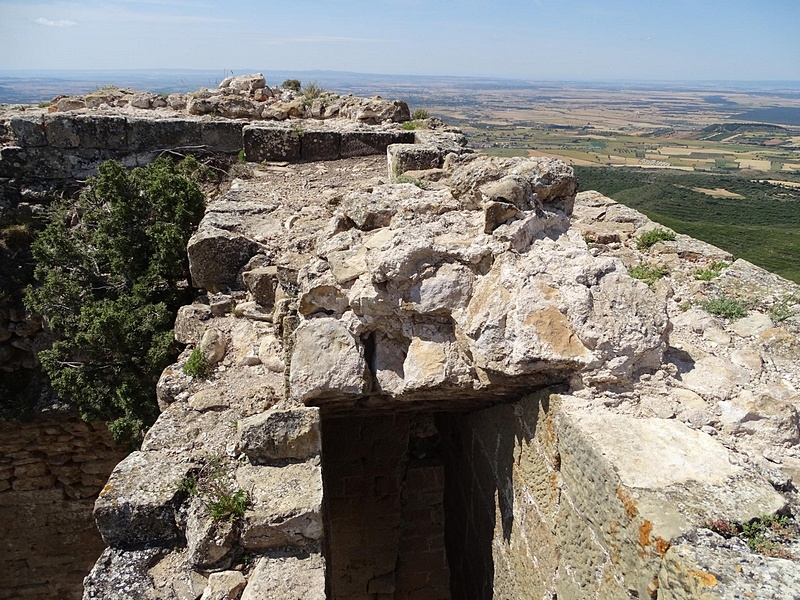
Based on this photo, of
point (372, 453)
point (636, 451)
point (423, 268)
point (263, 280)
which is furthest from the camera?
point (372, 453)

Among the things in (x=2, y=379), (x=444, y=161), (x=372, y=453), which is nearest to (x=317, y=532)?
(x=372, y=453)

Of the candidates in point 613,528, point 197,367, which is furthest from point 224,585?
point 613,528

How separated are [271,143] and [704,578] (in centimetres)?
612

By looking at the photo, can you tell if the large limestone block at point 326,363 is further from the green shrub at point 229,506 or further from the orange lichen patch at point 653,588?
the orange lichen patch at point 653,588

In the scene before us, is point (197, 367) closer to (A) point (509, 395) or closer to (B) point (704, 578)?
(A) point (509, 395)

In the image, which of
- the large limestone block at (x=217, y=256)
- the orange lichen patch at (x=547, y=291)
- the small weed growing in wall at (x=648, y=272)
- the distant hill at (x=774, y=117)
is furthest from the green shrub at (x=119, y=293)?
the distant hill at (x=774, y=117)

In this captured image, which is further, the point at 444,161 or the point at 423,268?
the point at 444,161

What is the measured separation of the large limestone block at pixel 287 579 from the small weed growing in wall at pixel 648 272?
2.46 metres

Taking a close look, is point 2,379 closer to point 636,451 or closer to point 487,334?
point 487,334

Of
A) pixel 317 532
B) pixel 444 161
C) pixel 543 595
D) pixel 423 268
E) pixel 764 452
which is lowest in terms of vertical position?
pixel 543 595

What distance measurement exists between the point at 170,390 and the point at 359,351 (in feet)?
4.18

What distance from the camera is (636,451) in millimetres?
2107

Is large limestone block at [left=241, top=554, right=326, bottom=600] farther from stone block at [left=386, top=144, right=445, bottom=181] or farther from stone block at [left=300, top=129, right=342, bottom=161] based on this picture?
stone block at [left=300, top=129, right=342, bottom=161]

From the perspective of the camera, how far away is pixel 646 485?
1.95 metres
